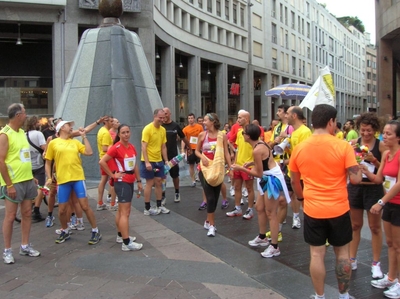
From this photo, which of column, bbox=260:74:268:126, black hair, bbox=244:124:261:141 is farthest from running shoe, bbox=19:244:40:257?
column, bbox=260:74:268:126

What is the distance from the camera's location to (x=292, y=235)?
20.4ft

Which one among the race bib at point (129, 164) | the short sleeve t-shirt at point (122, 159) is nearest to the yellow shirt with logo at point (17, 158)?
the short sleeve t-shirt at point (122, 159)

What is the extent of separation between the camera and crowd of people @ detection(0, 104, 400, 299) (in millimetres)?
3535

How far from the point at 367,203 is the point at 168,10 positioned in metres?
30.2

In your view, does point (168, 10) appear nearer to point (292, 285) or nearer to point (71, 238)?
point (71, 238)

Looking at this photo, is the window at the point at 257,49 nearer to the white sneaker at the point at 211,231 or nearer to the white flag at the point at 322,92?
the white flag at the point at 322,92

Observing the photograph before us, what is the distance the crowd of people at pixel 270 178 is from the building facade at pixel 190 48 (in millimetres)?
19792

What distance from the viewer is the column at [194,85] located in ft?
117

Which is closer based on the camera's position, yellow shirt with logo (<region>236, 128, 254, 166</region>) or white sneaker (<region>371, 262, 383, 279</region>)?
white sneaker (<region>371, 262, 383, 279</region>)

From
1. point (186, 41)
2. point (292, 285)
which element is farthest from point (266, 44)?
point (292, 285)

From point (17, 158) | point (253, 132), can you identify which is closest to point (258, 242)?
point (253, 132)

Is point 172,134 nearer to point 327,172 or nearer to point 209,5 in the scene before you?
point 327,172

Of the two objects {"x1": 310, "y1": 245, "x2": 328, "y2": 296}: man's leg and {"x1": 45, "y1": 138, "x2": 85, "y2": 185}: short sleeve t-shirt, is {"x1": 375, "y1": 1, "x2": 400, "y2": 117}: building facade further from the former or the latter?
{"x1": 310, "y1": 245, "x2": 328, "y2": 296}: man's leg

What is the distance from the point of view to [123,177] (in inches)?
219
